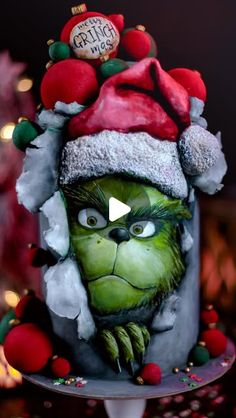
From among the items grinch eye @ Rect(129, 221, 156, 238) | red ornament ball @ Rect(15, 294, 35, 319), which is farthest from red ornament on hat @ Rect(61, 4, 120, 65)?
red ornament ball @ Rect(15, 294, 35, 319)

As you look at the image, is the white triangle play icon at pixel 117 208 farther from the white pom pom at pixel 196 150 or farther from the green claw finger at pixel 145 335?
the green claw finger at pixel 145 335

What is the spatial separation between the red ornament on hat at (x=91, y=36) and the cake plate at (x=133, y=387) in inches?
31.2

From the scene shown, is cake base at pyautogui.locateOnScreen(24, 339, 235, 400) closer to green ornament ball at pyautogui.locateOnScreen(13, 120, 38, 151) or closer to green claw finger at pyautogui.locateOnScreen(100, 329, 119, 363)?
green claw finger at pyautogui.locateOnScreen(100, 329, 119, 363)

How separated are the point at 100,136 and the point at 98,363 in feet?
1.81

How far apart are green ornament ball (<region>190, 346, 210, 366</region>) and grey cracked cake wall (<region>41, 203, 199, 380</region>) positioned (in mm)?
17

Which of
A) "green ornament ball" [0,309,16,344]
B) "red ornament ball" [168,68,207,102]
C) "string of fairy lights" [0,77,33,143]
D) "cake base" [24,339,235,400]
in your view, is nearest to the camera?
"cake base" [24,339,235,400]

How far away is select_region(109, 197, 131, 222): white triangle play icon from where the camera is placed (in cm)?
135

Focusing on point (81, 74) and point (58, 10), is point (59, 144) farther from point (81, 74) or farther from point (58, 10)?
point (58, 10)

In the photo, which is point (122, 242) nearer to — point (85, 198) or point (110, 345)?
point (85, 198)

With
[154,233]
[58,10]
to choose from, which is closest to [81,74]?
[58,10]

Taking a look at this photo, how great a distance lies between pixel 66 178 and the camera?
1374 millimetres

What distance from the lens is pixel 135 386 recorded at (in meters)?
1.36


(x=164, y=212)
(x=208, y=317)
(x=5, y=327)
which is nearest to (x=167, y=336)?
(x=208, y=317)

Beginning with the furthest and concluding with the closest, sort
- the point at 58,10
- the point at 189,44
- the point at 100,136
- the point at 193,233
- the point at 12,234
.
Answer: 1. the point at 12,234
2. the point at 189,44
3. the point at 58,10
4. the point at 193,233
5. the point at 100,136
